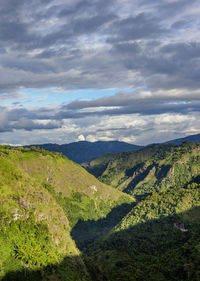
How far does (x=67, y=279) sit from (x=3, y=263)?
159 feet

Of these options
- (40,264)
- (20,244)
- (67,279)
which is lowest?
(67,279)

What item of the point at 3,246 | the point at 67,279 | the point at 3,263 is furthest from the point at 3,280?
the point at 67,279

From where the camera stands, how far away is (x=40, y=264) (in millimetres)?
194500

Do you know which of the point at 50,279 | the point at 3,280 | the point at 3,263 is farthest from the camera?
the point at 50,279

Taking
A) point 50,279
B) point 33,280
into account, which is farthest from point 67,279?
point 33,280

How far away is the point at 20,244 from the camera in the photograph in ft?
655

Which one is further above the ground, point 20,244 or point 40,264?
point 20,244

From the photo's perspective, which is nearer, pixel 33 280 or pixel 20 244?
pixel 33 280

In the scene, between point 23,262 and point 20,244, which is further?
point 20,244

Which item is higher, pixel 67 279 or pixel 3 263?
pixel 3 263

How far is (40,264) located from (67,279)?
22.2 m

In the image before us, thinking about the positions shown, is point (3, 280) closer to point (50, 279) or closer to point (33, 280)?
point (33, 280)

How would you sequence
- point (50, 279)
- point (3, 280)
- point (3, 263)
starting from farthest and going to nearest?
point (50, 279)
point (3, 263)
point (3, 280)

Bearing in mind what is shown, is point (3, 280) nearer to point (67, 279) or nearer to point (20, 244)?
point (20, 244)
